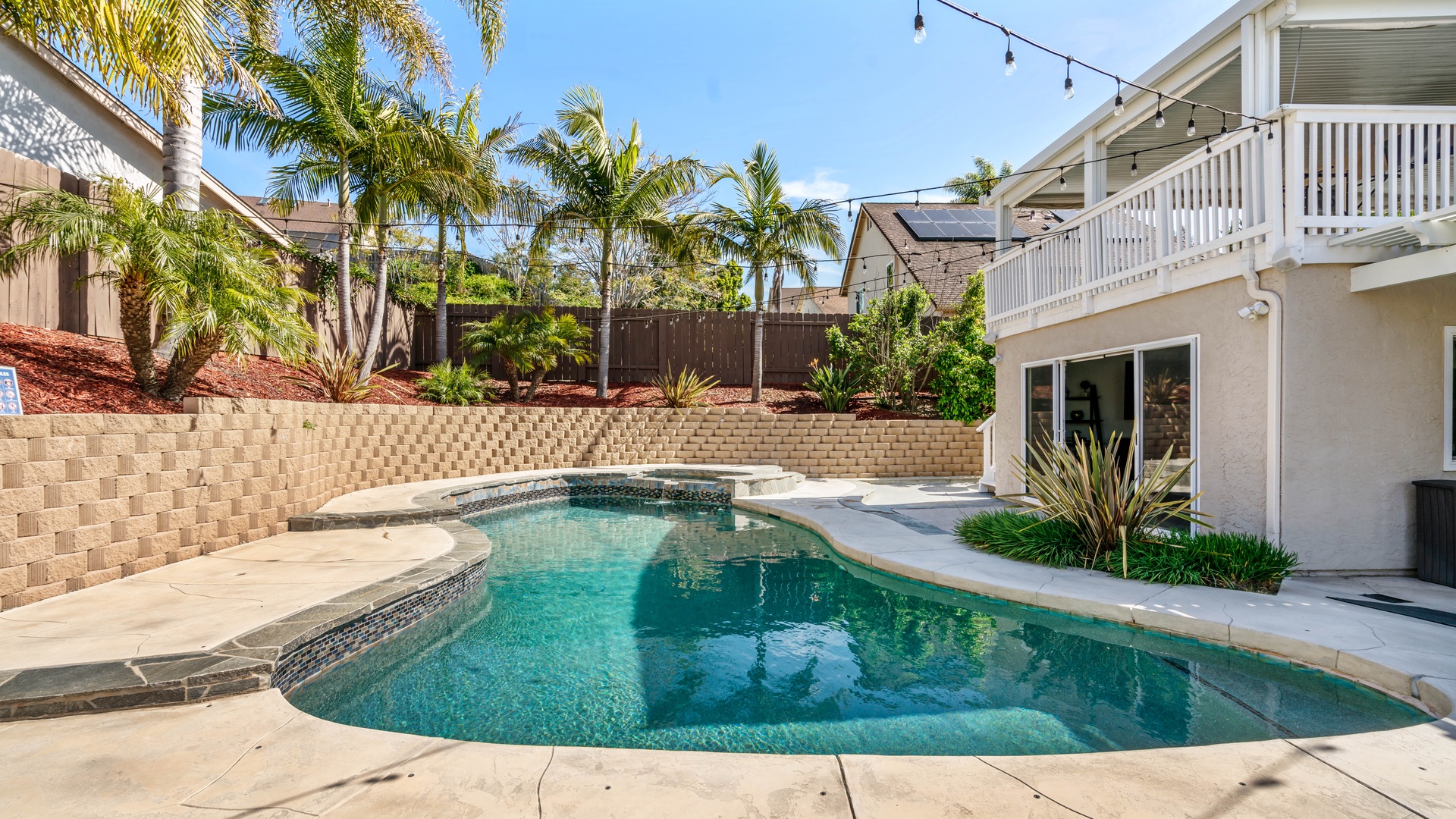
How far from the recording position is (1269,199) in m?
4.84

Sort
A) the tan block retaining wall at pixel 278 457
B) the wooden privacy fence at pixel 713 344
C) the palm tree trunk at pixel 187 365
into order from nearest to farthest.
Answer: the tan block retaining wall at pixel 278 457
the palm tree trunk at pixel 187 365
the wooden privacy fence at pixel 713 344

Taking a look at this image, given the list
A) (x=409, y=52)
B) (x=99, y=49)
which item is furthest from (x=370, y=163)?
(x=99, y=49)

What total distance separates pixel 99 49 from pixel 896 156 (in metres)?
14.1

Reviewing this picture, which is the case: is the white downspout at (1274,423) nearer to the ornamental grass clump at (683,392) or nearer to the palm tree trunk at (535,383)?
the ornamental grass clump at (683,392)

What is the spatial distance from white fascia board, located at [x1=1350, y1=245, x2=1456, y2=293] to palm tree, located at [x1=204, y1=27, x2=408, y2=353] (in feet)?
37.9

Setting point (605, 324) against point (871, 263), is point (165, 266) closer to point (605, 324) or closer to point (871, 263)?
point (605, 324)

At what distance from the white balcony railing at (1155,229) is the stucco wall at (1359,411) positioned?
669mm

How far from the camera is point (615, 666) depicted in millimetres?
3881

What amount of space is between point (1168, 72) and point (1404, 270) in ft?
9.26

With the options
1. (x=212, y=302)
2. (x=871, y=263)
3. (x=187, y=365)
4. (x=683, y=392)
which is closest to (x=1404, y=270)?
(x=212, y=302)

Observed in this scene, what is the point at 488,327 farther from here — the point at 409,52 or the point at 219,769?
the point at 219,769

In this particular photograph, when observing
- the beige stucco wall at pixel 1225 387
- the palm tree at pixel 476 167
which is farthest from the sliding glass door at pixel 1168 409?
the palm tree at pixel 476 167

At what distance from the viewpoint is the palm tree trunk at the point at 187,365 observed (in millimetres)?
6109

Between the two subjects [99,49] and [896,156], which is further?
[896,156]
